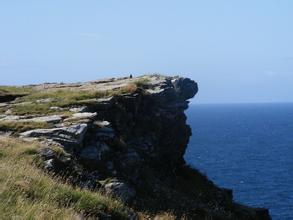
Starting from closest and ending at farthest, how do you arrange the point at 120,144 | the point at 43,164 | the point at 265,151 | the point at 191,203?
1. the point at 43,164
2. the point at 120,144
3. the point at 191,203
4. the point at 265,151

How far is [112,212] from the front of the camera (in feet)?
44.6

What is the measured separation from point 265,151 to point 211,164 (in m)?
28.0

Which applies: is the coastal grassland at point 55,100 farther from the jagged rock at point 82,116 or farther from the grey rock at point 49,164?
A: the grey rock at point 49,164

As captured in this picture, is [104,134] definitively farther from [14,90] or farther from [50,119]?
[14,90]

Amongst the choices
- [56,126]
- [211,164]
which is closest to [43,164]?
[56,126]

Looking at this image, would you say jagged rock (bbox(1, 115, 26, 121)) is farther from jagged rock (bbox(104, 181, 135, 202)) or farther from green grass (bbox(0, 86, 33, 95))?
green grass (bbox(0, 86, 33, 95))

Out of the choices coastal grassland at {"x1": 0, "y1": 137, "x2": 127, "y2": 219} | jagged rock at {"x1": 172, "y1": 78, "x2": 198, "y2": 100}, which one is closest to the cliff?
coastal grassland at {"x1": 0, "y1": 137, "x2": 127, "y2": 219}

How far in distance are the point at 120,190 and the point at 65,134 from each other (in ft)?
12.1

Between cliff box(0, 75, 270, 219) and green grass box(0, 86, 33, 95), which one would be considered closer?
cliff box(0, 75, 270, 219)

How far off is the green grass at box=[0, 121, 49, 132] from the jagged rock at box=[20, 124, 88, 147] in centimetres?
78

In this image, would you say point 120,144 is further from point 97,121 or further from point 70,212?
point 70,212

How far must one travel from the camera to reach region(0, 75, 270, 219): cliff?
63.8ft

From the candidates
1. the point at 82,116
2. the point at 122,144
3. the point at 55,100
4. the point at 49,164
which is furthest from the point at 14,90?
the point at 49,164

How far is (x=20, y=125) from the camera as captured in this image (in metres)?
22.5
